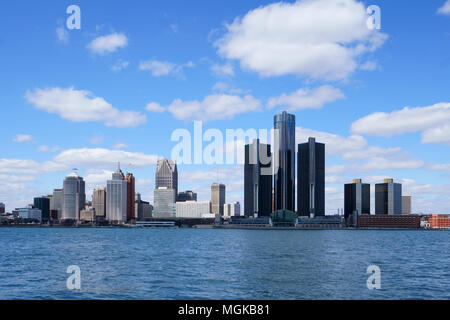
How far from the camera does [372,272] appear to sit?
5944cm

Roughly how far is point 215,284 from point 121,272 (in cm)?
1721
